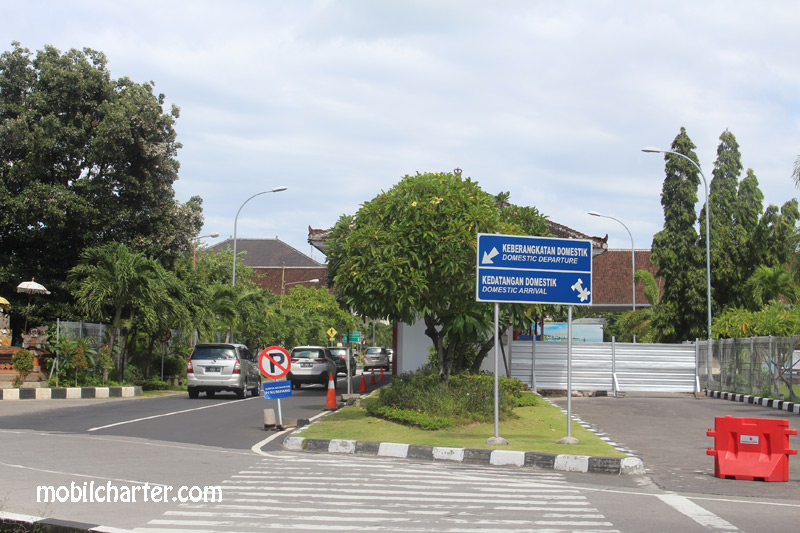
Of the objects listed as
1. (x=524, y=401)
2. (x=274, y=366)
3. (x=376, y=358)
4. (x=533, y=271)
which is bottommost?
(x=376, y=358)

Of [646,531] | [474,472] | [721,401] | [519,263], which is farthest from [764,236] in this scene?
[646,531]

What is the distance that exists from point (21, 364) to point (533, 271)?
17571 millimetres

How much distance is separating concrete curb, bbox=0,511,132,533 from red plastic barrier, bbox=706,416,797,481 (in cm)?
747

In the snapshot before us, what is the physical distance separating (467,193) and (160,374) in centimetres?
1989

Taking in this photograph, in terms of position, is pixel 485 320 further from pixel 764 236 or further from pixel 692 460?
pixel 764 236

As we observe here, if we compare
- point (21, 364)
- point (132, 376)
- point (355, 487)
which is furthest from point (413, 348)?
point (355, 487)

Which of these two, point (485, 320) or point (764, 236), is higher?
point (764, 236)

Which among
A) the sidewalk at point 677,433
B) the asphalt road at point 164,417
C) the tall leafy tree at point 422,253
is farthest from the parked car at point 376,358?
the tall leafy tree at point 422,253

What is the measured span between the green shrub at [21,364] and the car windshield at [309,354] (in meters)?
10.2

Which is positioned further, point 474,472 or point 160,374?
point 160,374

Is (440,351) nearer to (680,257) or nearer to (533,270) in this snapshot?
(533,270)

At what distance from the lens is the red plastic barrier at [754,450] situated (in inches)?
391

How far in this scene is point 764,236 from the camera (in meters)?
36.8

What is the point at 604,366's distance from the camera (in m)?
28.7
